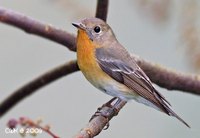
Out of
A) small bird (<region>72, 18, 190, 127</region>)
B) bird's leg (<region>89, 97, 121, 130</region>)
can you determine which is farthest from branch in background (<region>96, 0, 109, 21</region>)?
bird's leg (<region>89, 97, 121, 130</region>)

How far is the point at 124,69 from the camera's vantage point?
42.6 inches

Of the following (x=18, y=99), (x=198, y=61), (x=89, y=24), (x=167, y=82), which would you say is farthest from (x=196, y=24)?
(x=18, y=99)

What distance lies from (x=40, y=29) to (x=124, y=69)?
9.3 inches

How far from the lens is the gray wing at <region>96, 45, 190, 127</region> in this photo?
3.44 feet

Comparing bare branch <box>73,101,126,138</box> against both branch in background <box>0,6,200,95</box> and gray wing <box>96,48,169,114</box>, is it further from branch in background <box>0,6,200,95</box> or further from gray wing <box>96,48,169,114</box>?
branch in background <box>0,6,200,95</box>

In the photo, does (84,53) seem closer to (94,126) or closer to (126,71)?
(126,71)

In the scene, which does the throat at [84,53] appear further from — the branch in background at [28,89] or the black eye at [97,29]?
the branch in background at [28,89]

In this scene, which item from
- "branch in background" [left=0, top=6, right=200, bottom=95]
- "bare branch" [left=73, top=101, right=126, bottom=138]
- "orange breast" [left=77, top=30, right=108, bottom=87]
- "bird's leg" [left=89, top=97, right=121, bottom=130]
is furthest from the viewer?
"branch in background" [left=0, top=6, right=200, bottom=95]

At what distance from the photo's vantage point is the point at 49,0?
0.90 m

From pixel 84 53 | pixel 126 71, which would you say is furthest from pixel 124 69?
pixel 84 53

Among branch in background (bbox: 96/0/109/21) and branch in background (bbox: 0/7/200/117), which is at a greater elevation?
branch in background (bbox: 96/0/109/21)

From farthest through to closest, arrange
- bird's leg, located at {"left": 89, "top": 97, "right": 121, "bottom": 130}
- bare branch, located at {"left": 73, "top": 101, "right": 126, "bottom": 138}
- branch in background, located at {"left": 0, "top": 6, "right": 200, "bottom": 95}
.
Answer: branch in background, located at {"left": 0, "top": 6, "right": 200, "bottom": 95}, bird's leg, located at {"left": 89, "top": 97, "right": 121, "bottom": 130}, bare branch, located at {"left": 73, "top": 101, "right": 126, "bottom": 138}

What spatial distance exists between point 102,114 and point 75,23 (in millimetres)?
178

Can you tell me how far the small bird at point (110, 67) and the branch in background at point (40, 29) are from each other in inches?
4.6
